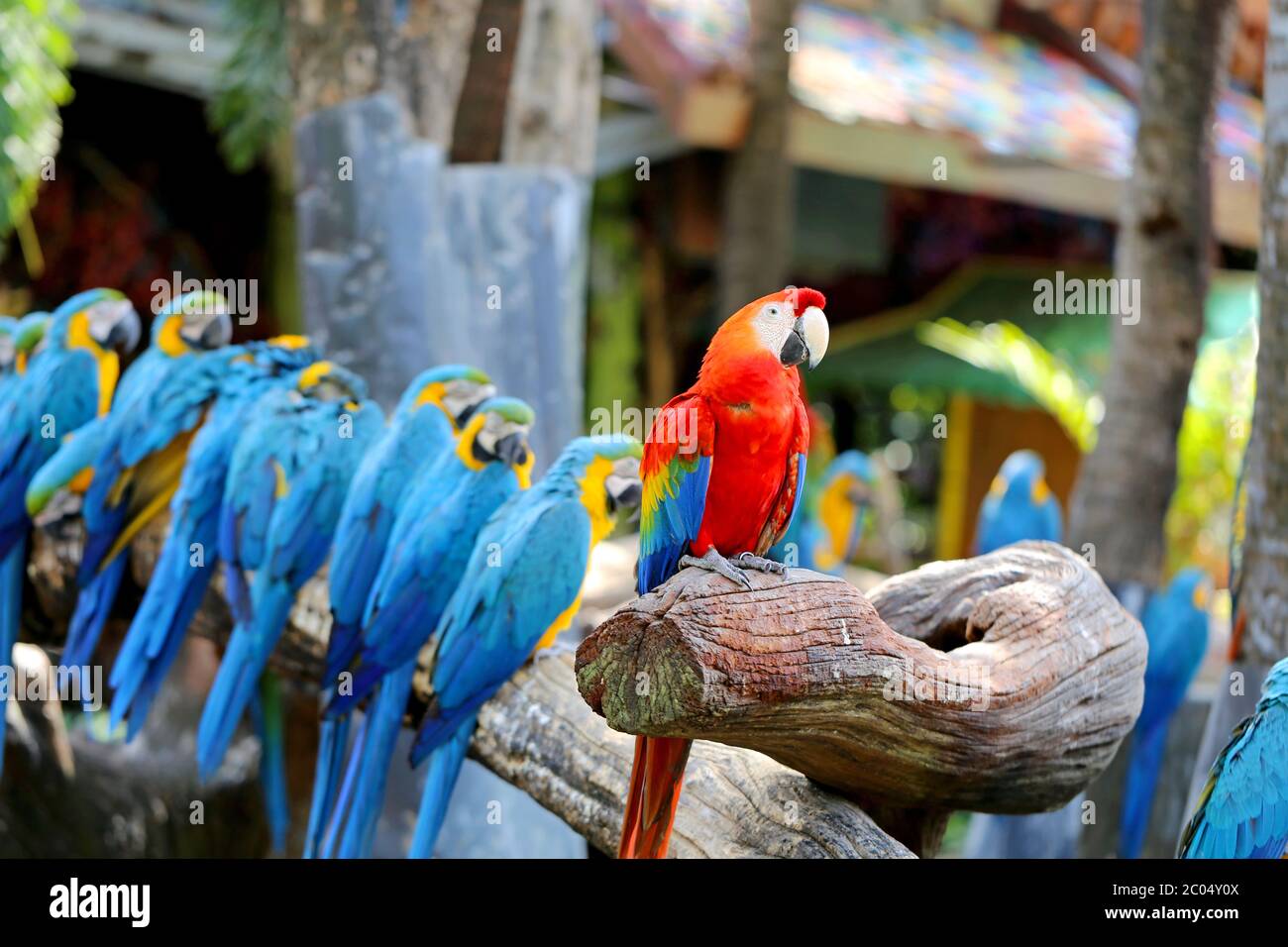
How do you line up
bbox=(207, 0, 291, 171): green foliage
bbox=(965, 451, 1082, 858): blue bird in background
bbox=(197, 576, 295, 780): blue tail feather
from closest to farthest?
bbox=(197, 576, 295, 780): blue tail feather < bbox=(965, 451, 1082, 858): blue bird in background < bbox=(207, 0, 291, 171): green foliage

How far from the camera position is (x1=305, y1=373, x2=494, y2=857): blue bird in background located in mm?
2279

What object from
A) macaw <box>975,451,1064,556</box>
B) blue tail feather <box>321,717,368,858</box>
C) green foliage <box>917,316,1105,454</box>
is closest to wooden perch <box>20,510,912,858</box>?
blue tail feather <box>321,717,368,858</box>

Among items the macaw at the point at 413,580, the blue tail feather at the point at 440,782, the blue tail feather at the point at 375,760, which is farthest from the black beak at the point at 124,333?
the blue tail feather at the point at 440,782

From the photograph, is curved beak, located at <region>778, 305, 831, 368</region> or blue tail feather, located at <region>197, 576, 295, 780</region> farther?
blue tail feather, located at <region>197, 576, 295, 780</region>

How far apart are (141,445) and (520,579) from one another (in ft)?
3.01

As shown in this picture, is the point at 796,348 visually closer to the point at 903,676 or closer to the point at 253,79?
the point at 903,676

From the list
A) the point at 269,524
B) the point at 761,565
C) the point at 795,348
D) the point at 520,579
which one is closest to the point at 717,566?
the point at 761,565

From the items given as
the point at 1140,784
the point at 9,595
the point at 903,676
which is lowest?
the point at 1140,784

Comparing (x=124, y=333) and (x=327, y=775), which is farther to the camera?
(x=124, y=333)

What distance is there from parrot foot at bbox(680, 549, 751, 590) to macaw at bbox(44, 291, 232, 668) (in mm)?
1325

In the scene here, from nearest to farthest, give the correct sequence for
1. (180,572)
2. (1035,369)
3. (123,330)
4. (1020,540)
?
(180,572), (123,330), (1020,540), (1035,369)

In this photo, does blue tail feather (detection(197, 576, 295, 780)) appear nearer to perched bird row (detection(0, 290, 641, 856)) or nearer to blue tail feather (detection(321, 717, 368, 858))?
perched bird row (detection(0, 290, 641, 856))

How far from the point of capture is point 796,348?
63.8 inches

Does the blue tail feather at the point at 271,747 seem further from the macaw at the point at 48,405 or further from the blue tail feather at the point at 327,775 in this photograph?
the macaw at the point at 48,405
